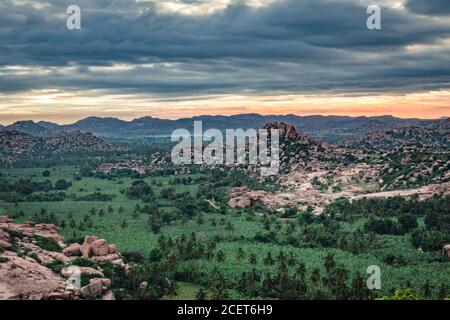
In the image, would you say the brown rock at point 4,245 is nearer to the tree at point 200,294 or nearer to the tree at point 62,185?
the tree at point 200,294

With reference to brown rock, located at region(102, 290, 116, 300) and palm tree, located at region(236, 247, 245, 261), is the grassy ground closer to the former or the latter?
palm tree, located at region(236, 247, 245, 261)

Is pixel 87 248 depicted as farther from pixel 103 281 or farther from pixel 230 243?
pixel 230 243

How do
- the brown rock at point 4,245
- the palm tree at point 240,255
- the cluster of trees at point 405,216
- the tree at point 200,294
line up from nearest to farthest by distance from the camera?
the tree at point 200,294 < the brown rock at point 4,245 < the palm tree at point 240,255 < the cluster of trees at point 405,216

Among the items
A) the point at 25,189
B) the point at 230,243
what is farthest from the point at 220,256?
the point at 25,189

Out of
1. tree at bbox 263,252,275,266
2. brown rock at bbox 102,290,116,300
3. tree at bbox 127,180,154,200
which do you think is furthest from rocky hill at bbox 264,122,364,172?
brown rock at bbox 102,290,116,300

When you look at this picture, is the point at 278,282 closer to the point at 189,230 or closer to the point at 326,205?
the point at 189,230

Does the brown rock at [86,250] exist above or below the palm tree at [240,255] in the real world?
above

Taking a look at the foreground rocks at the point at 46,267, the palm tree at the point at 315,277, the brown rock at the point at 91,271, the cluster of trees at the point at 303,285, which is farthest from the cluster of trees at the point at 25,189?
the palm tree at the point at 315,277
